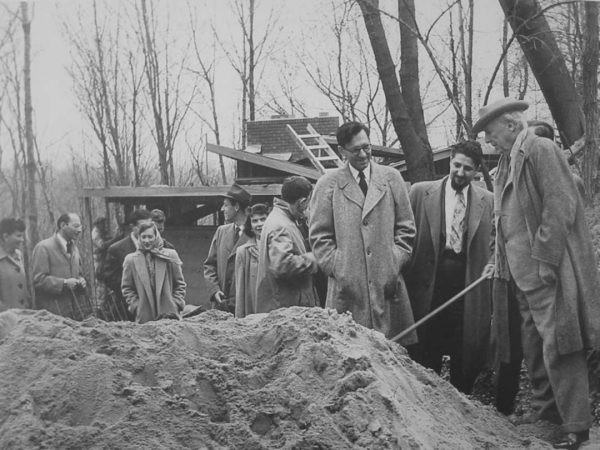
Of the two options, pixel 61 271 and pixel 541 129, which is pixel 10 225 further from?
pixel 541 129

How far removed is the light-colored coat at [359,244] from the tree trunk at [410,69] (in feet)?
5.64

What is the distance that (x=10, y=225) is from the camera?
4.32 meters

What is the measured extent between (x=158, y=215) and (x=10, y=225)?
906mm

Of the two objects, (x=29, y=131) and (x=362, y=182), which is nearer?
(x=29, y=131)

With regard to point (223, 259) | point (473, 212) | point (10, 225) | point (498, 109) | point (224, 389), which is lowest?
point (224, 389)

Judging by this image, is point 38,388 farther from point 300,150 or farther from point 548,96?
point 548,96

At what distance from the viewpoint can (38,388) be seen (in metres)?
3.23

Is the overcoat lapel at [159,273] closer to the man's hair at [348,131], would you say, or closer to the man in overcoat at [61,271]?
the man in overcoat at [61,271]

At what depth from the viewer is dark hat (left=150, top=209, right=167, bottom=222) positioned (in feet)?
15.8

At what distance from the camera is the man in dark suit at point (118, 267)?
4573 mm

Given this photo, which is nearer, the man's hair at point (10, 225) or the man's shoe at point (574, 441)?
the man's shoe at point (574, 441)

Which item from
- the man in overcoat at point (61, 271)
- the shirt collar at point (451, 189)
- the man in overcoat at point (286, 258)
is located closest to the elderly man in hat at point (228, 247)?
the man in overcoat at point (286, 258)

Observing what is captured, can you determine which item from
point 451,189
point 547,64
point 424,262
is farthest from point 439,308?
point 547,64

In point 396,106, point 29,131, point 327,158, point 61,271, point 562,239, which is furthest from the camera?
point 396,106
